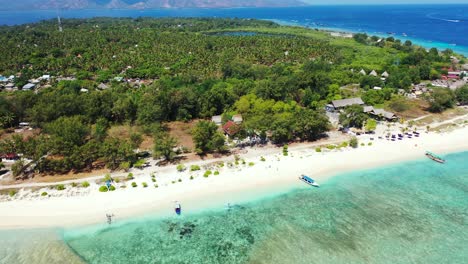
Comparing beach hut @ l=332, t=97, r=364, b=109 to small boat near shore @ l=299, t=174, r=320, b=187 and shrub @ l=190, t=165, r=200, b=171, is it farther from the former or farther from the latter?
shrub @ l=190, t=165, r=200, b=171

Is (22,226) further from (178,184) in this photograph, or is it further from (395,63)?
(395,63)

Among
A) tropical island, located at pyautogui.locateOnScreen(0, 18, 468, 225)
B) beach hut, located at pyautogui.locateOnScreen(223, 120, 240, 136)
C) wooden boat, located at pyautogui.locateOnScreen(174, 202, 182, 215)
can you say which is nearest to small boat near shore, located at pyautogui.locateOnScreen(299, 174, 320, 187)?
tropical island, located at pyautogui.locateOnScreen(0, 18, 468, 225)

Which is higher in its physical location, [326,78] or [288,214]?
[326,78]

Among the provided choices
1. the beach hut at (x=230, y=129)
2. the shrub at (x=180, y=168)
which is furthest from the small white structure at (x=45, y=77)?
the shrub at (x=180, y=168)

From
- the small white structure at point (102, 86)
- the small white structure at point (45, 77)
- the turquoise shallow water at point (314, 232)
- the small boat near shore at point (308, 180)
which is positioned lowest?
the turquoise shallow water at point (314, 232)

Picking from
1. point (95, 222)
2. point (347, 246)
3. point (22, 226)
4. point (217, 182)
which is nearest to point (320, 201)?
point (347, 246)

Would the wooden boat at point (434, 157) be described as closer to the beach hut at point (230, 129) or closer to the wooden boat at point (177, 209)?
the beach hut at point (230, 129)
